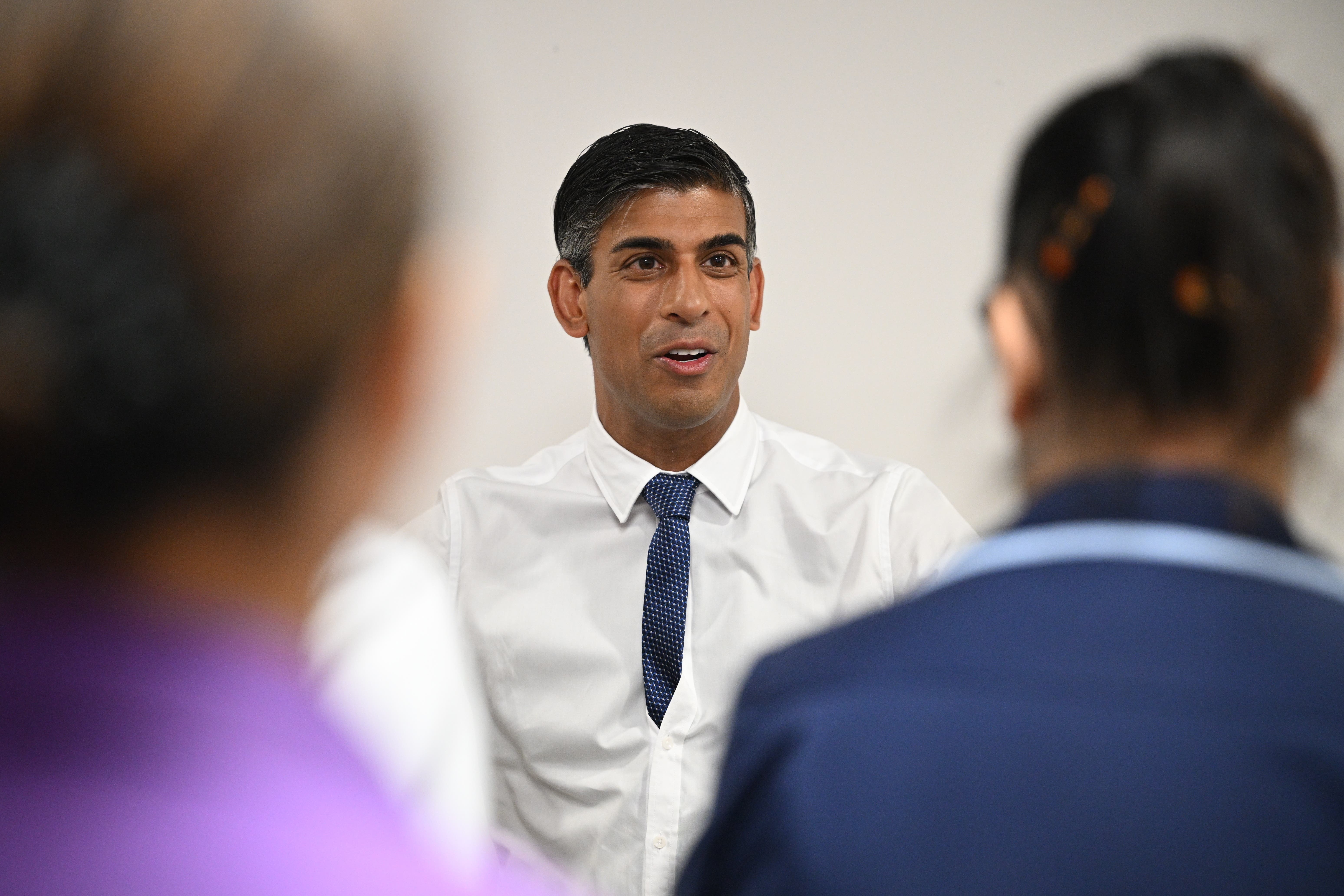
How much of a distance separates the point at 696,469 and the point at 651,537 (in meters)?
0.13

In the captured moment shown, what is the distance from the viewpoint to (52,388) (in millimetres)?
404

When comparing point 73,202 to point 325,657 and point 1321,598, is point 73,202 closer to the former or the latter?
point 325,657

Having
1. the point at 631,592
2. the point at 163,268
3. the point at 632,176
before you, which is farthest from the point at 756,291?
the point at 163,268

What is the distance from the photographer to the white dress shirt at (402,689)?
1.51 ft

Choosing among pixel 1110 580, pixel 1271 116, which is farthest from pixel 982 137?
pixel 1110 580

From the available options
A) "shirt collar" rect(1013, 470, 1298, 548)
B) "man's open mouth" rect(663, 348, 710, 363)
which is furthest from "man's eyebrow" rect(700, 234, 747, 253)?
"shirt collar" rect(1013, 470, 1298, 548)

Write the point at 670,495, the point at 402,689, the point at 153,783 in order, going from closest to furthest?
the point at 153,783 → the point at 402,689 → the point at 670,495

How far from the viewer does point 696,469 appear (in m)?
1.72

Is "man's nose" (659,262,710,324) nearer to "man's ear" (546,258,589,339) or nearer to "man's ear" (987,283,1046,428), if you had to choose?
"man's ear" (546,258,589,339)

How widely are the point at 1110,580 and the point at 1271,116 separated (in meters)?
0.26

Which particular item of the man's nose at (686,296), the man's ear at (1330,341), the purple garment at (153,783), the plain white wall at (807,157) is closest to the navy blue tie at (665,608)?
the man's nose at (686,296)

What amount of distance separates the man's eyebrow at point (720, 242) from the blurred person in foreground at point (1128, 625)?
43.9 inches

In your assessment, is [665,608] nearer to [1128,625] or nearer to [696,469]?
[696,469]

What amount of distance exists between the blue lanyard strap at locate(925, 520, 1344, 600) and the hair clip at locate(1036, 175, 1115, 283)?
0.47 feet
